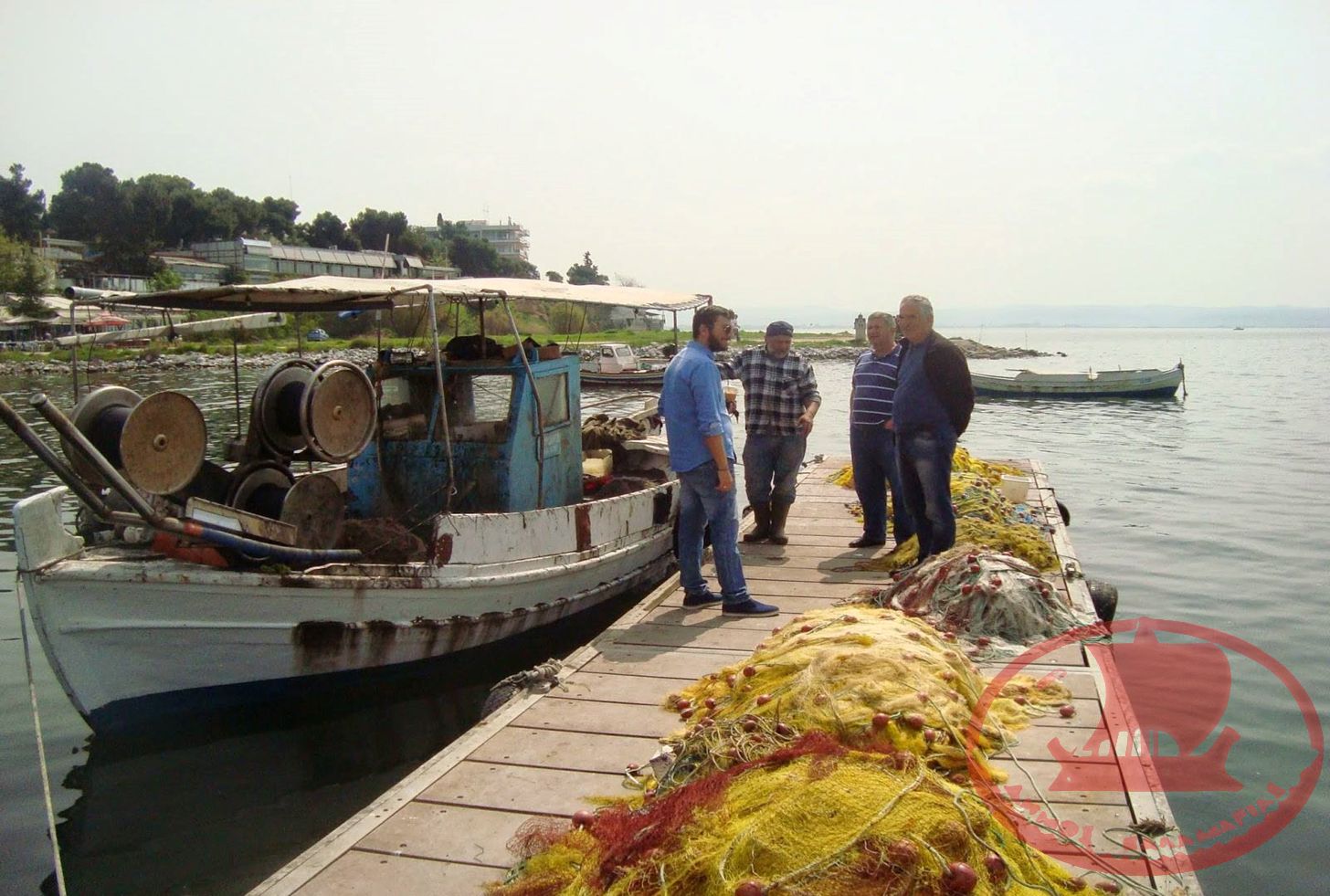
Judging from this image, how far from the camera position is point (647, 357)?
54406 mm

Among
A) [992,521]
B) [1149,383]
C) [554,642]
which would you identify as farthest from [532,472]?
[1149,383]

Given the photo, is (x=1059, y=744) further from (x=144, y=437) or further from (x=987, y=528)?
(x=144, y=437)

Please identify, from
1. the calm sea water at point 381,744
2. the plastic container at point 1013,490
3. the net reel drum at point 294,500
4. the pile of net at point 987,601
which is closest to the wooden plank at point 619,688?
the pile of net at point 987,601

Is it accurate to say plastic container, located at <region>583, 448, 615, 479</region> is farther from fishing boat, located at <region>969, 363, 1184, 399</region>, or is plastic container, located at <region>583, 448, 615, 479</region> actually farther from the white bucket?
fishing boat, located at <region>969, 363, 1184, 399</region>

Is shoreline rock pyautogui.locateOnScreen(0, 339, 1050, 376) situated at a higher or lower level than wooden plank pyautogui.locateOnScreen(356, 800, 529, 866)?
higher

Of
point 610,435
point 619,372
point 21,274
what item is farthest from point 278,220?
point 610,435

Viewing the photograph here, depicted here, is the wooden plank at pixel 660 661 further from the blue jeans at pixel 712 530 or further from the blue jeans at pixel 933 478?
the blue jeans at pixel 933 478

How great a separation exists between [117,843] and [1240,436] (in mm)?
28079

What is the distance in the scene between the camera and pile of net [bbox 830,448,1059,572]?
24.3 feet

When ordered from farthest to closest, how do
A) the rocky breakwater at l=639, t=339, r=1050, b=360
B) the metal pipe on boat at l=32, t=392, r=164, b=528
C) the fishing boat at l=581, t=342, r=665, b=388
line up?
the rocky breakwater at l=639, t=339, r=1050, b=360 → the fishing boat at l=581, t=342, r=665, b=388 → the metal pipe on boat at l=32, t=392, r=164, b=528

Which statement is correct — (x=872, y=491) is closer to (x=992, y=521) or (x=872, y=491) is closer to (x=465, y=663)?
(x=992, y=521)

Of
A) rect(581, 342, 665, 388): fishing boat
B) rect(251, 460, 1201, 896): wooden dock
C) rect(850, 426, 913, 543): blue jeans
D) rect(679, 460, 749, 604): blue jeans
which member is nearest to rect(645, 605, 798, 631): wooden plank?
rect(251, 460, 1201, 896): wooden dock

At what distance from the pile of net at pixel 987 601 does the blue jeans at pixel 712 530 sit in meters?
1.10

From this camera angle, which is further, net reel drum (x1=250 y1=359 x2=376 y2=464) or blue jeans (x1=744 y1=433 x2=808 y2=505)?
blue jeans (x1=744 y1=433 x2=808 y2=505)
